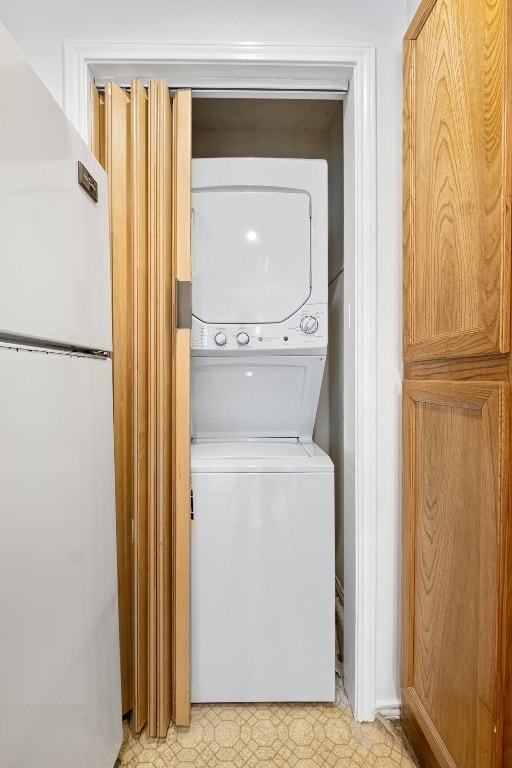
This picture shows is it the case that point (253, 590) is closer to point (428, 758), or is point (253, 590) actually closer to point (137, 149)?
point (428, 758)

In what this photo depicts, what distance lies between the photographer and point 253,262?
1732mm

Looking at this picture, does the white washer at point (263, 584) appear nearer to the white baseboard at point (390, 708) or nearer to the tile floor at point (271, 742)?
the tile floor at point (271, 742)

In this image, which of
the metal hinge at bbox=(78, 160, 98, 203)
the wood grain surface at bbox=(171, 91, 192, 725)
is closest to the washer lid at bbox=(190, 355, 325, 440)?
the wood grain surface at bbox=(171, 91, 192, 725)

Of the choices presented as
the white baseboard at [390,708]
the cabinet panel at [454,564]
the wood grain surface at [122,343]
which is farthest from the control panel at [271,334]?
the white baseboard at [390,708]

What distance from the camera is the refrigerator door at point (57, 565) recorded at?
746 mm

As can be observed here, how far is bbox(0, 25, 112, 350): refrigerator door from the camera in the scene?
0.73 meters

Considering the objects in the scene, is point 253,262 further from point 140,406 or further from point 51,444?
point 51,444

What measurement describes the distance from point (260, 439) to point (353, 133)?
125 centimetres

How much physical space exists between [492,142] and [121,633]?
1739mm

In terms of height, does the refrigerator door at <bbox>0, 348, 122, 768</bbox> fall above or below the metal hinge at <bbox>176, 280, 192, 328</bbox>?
below

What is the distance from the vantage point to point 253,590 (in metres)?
1.53

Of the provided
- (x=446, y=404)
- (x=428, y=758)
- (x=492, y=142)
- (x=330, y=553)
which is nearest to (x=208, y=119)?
(x=492, y=142)

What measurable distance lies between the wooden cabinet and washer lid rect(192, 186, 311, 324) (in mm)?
481

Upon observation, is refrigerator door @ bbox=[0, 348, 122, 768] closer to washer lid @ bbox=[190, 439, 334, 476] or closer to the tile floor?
the tile floor
